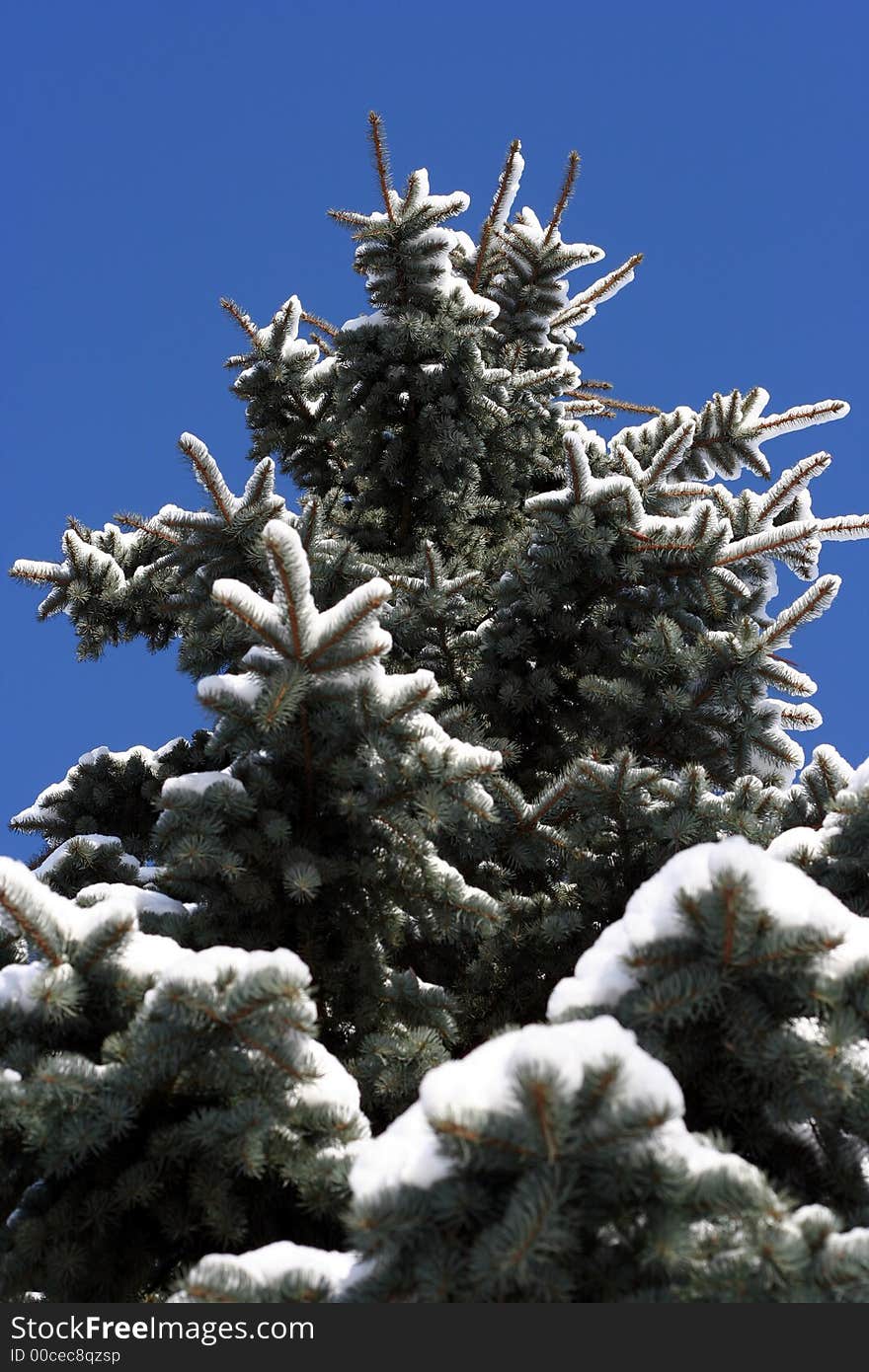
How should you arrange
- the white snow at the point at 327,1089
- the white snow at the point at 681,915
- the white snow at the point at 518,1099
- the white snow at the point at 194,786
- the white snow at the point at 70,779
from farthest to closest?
1. the white snow at the point at 70,779
2. the white snow at the point at 194,786
3. the white snow at the point at 327,1089
4. the white snow at the point at 681,915
5. the white snow at the point at 518,1099

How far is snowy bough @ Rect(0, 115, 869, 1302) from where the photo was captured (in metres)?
2.19

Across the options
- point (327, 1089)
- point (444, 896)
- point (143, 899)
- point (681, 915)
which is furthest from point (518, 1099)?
point (143, 899)

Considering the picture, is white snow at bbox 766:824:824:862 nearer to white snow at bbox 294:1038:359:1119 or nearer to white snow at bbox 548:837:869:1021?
white snow at bbox 548:837:869:1021

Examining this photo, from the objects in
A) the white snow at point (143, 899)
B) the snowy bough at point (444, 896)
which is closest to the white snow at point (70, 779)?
the snowy bough at point (444, 896)

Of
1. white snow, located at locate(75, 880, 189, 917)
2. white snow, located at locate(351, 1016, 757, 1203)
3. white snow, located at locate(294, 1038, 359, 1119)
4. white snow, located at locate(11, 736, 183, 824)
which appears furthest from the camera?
white snow, located at locate(11, 736, 183, 824)

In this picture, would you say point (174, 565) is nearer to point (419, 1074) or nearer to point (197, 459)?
point (197, 459)

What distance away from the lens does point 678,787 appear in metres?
4.34

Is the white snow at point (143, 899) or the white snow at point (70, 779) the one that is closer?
the white snow at point (143, 899)

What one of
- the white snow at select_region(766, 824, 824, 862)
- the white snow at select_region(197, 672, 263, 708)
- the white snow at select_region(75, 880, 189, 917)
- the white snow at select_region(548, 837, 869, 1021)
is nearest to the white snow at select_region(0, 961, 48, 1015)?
the white snow at select_region(75, 880, 189, 917)

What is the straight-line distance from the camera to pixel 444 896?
3.87 metres

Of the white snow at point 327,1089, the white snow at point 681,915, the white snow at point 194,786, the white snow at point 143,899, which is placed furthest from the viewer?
the white snow at point 143,899

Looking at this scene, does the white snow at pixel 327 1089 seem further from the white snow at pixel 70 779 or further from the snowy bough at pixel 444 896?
the white snow at pixel 70 779

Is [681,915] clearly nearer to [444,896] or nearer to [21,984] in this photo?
[444,896]

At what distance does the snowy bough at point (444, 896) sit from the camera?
2193 millimetres
